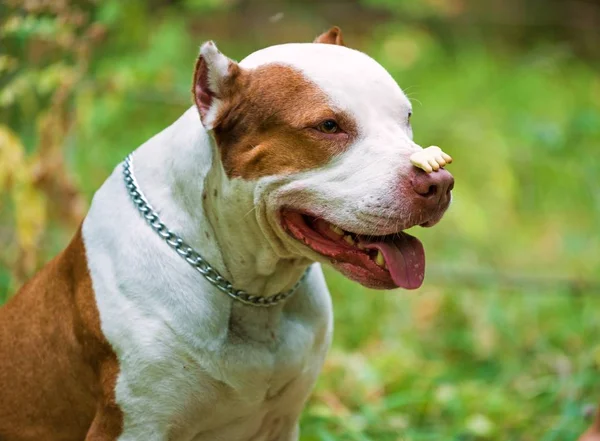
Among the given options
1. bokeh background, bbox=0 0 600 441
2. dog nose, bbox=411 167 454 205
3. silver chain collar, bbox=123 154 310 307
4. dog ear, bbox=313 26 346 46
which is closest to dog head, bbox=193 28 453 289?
dog nose, bbox=411 167 454 205

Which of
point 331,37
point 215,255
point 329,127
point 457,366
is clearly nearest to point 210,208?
point 215,255

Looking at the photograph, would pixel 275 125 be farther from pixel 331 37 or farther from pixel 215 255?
pixel 331 37

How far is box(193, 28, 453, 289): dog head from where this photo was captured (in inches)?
100

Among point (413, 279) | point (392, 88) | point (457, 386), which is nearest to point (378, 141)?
point (392, 88)

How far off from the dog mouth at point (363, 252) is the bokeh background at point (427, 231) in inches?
24.3

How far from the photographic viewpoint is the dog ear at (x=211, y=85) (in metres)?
2.62

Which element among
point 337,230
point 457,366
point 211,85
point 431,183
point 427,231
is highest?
point 211,85

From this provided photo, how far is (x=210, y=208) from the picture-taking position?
2.77 metres

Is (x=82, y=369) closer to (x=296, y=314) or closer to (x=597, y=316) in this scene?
(x=296, y=314)

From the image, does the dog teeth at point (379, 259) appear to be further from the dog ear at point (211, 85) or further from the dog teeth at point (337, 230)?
the dog ear at point (211, 85)

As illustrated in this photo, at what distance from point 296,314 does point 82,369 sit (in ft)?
2.09

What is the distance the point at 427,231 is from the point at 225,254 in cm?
393

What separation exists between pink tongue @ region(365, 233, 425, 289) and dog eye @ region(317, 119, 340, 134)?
320 mm

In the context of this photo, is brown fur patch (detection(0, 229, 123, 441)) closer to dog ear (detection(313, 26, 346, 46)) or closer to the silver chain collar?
the silver chain collar
